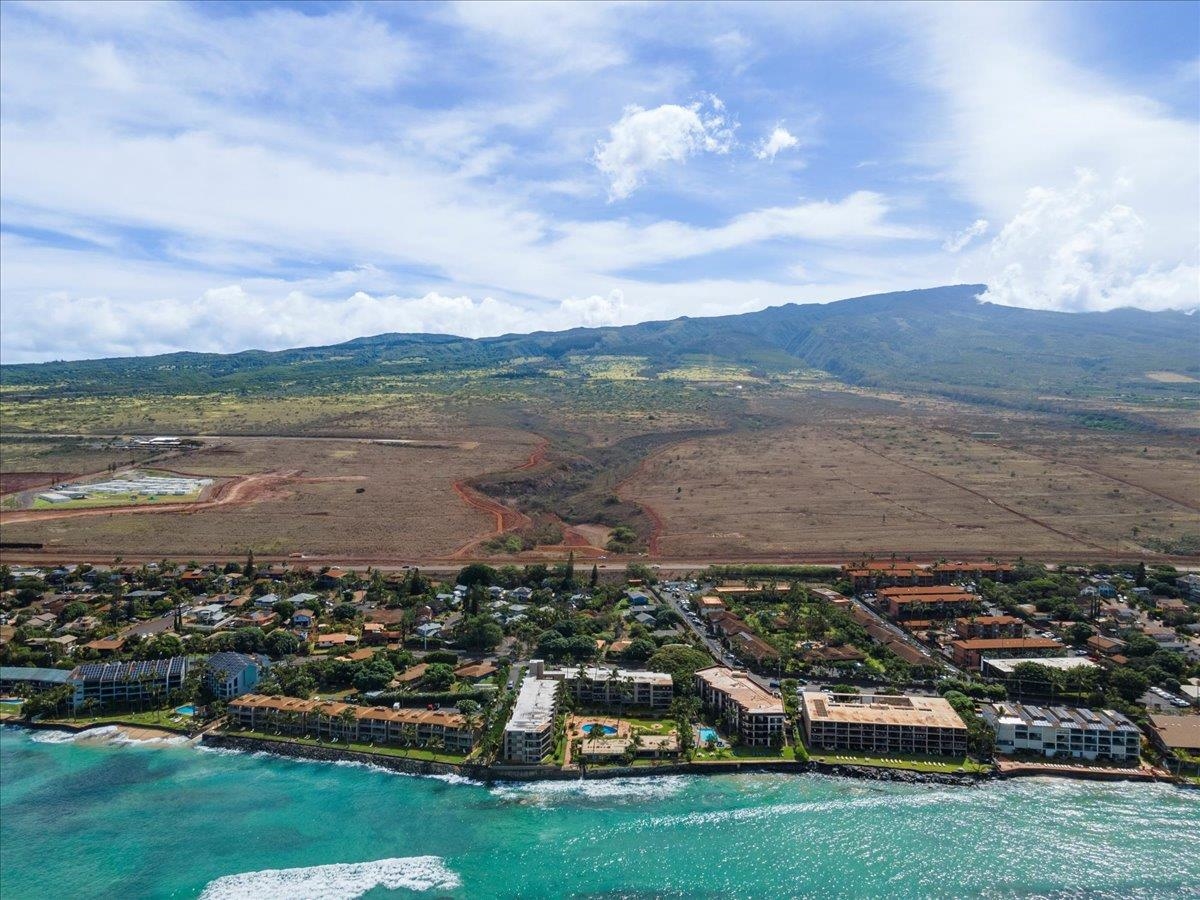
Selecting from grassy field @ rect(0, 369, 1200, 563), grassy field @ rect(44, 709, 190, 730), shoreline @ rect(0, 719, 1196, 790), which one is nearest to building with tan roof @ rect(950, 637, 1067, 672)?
shoreline @ rect(0, 719, 1196, 790)

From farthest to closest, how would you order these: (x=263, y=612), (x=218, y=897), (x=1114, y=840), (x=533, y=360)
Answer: (x=533, y=360)
(x=263, y=612)
(x=1114, y=840)
(x=218, y=897)

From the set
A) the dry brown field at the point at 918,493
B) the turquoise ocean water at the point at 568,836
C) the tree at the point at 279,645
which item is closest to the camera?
the turquoise ocean water at the point at 568,836

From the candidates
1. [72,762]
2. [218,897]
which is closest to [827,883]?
[218,897]

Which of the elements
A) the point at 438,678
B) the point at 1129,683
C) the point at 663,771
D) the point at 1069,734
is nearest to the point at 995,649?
the point at 1129,683

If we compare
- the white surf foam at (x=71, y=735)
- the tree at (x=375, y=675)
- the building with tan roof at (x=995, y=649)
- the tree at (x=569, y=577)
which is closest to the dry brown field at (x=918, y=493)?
the tree at (x=569, y=577)

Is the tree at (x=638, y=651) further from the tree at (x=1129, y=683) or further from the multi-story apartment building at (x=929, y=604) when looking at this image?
the tree at (x=1129, y=683)

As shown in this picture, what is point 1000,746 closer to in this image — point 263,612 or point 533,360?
point 263,612

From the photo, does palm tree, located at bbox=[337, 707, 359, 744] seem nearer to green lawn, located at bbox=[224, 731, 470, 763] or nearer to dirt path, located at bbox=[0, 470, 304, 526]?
green lawn, located at bbox=[224, 731, 470, 763]
